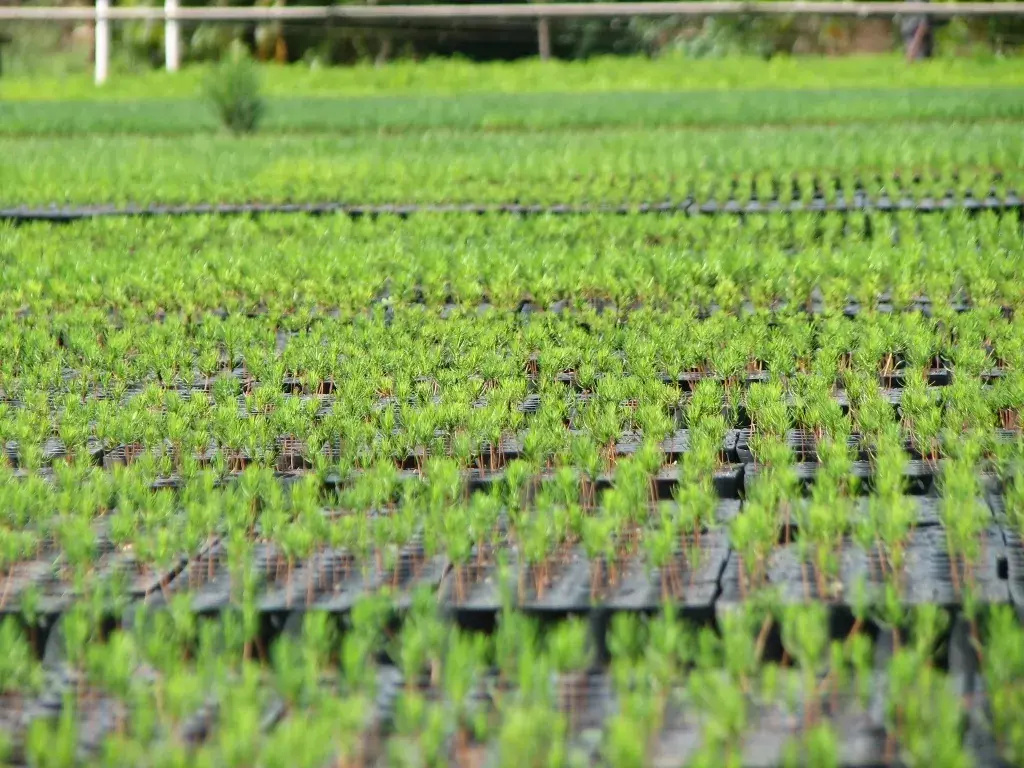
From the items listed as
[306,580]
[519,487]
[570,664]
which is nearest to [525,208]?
[519,487]

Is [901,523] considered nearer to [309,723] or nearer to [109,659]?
[309,723]

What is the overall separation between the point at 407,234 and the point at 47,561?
4.81m

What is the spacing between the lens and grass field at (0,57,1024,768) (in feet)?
7.61

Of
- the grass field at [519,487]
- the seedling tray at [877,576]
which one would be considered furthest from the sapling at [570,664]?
the seedling tray at [877,576]

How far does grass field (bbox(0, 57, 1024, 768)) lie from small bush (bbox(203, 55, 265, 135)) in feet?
18.4

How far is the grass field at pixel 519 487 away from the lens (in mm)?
2320

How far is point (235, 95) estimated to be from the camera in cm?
1368

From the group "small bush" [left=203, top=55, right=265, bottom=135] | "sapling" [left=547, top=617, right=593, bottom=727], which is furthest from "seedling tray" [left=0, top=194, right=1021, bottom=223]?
"sapling" [left=547, top=617, right=593, bottom=727]

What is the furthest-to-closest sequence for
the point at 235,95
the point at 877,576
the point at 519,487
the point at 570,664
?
the point at 235,95 < the point at 519,487 < the point at 877,576 < the point at 570,664

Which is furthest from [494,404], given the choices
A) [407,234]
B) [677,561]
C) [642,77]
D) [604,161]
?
[642,77]

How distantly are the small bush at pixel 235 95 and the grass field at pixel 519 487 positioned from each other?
18.4 ft

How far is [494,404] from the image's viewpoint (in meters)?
4.14

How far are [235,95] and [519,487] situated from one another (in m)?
11.1

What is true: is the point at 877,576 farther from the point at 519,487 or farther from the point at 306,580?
the point at 306,580
